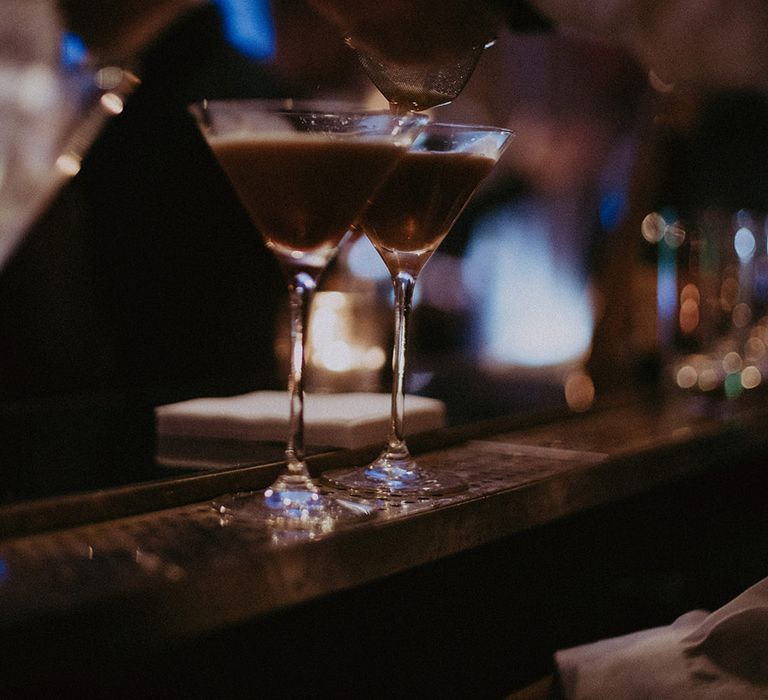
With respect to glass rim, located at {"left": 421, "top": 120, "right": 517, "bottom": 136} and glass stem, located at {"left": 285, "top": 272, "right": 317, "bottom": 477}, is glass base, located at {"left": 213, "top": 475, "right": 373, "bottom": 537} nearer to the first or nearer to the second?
glass stem, located at {"left": 285, "top": 272, "right": 317, "bottom": 477}

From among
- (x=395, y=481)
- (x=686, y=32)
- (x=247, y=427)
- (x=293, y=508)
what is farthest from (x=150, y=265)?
(x=293, y=508)

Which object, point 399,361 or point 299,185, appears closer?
point 299,185

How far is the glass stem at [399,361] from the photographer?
1.16 m

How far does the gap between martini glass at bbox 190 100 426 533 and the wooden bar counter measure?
0.07 meters

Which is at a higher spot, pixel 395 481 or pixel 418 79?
pixel 418 79

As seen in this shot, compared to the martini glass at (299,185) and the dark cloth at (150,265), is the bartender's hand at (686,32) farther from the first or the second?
the martini glass at (299,185)

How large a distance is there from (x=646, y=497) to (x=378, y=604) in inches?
26.4

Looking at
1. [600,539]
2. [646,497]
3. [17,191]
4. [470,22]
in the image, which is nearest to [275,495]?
[470,22]

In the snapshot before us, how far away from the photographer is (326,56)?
3.09 m

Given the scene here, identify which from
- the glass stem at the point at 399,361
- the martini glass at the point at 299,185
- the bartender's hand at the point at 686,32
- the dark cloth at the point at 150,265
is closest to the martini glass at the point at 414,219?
the glass stem at the point at 399,361

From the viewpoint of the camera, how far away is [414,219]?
1.20 metres

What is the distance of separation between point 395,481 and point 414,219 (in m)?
0.30

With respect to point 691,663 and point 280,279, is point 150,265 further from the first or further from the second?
point 691,663

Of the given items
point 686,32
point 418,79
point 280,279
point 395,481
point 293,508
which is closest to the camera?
point 293,508
